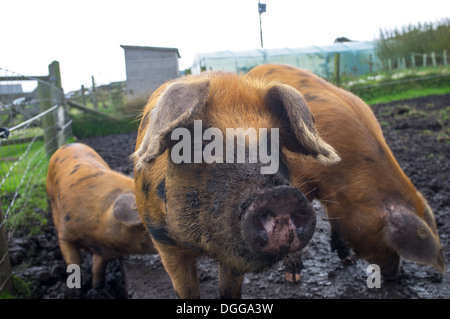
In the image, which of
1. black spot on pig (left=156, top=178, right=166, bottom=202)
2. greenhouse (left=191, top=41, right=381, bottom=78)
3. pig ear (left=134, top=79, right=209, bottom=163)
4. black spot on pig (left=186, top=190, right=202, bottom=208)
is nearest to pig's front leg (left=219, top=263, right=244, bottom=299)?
black spot on pig (left=156, top=178, right=166, bottom=202)

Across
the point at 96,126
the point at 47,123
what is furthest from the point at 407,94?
the point at 47,123

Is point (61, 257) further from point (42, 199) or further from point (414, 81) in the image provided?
point (414, 81)

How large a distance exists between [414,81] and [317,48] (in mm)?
5724

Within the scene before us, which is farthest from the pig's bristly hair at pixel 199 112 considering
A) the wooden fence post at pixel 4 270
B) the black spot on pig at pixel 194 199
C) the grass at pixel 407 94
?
the grass at pixel 407 94

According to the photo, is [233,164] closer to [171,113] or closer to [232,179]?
[232,179]

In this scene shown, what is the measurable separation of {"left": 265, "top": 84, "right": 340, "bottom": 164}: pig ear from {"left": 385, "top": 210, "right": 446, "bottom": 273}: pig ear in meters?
1.05

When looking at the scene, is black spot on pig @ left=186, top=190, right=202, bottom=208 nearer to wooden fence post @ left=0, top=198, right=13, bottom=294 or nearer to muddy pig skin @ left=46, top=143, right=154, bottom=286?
muddy pig skin @ left=46, top=143, right=154, bottom=286

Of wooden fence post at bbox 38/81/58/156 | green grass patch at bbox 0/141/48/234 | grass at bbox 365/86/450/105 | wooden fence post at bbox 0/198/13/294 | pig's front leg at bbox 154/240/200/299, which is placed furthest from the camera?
grass at bbox 365/86/450/105

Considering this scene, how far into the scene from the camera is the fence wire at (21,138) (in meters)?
4.33

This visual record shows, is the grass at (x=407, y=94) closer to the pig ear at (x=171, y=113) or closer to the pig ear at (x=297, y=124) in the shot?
the pig ear at (x=297, y=124)

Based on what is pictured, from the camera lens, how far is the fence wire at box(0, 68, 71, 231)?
4328mm

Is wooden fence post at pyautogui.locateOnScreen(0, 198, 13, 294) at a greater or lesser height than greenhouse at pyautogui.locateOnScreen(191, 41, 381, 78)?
lesser

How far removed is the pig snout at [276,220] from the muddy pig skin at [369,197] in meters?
1.06

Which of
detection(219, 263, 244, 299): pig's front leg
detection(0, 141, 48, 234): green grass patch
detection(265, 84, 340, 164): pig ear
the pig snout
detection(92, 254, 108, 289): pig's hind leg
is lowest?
detection(92, 254, 108, 289): pig's hind leg
